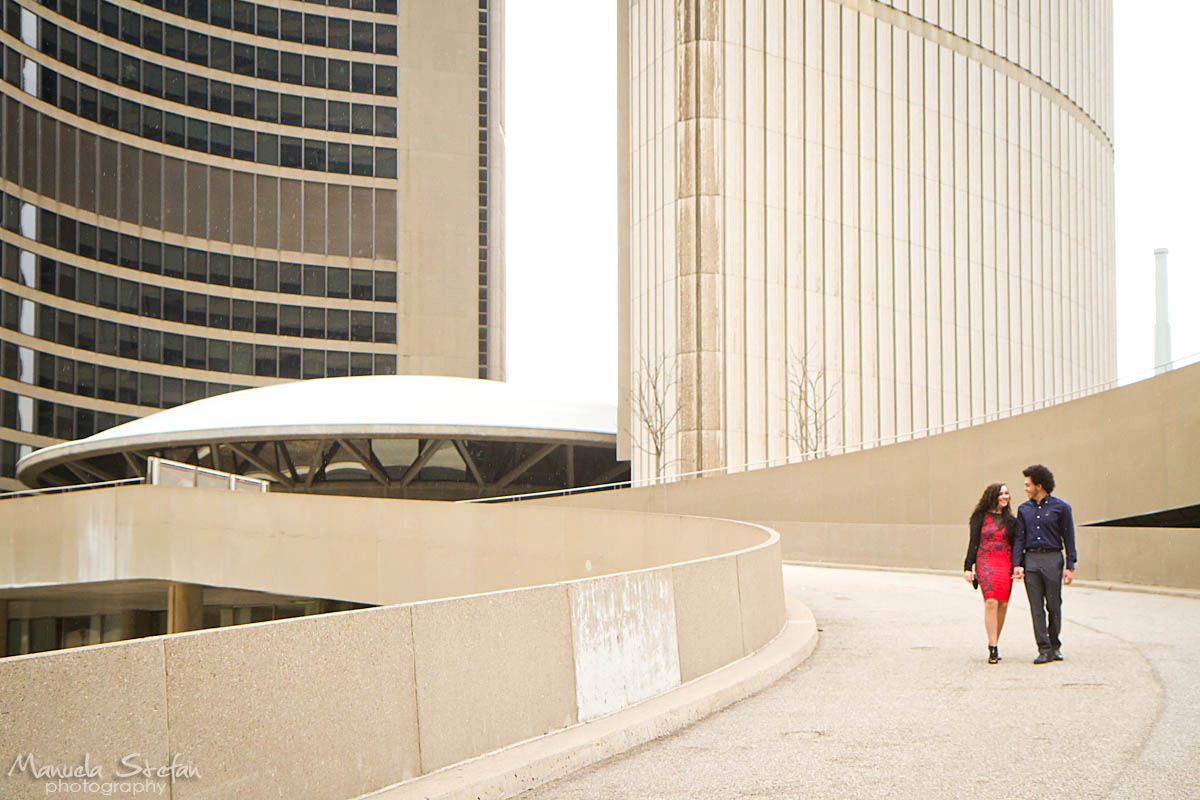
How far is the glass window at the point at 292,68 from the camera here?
83125 mm

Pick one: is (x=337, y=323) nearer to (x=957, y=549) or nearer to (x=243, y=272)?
(x=243, y=272)

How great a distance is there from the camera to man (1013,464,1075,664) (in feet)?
36.3

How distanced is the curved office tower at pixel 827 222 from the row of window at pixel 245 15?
35.9 metres

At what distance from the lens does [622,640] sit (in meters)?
8.34

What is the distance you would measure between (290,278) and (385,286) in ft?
21.3

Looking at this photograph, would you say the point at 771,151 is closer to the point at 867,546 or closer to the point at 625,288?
the point at 625,288

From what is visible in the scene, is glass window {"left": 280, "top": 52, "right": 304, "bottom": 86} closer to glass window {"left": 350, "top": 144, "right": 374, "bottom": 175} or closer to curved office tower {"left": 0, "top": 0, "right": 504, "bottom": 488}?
curved office tower {"left": 0, "top": 0, "right": 504, "bottom": 488}

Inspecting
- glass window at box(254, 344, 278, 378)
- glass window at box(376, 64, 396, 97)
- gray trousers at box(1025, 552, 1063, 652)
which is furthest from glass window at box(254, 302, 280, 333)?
gray trousers at box(1025, 552, 1063, 652)

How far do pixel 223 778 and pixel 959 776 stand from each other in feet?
12.1

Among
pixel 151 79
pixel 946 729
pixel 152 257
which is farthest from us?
pixel 152 257

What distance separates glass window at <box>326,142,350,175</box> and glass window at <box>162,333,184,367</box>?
15590 mm

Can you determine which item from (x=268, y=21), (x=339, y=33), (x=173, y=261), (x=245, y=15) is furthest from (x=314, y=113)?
(x=173, y=261)

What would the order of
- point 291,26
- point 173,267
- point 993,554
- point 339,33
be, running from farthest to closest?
point 339,33 → point 291,26 → point 173,267 → point 993,554

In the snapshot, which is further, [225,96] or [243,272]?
[243,272]
